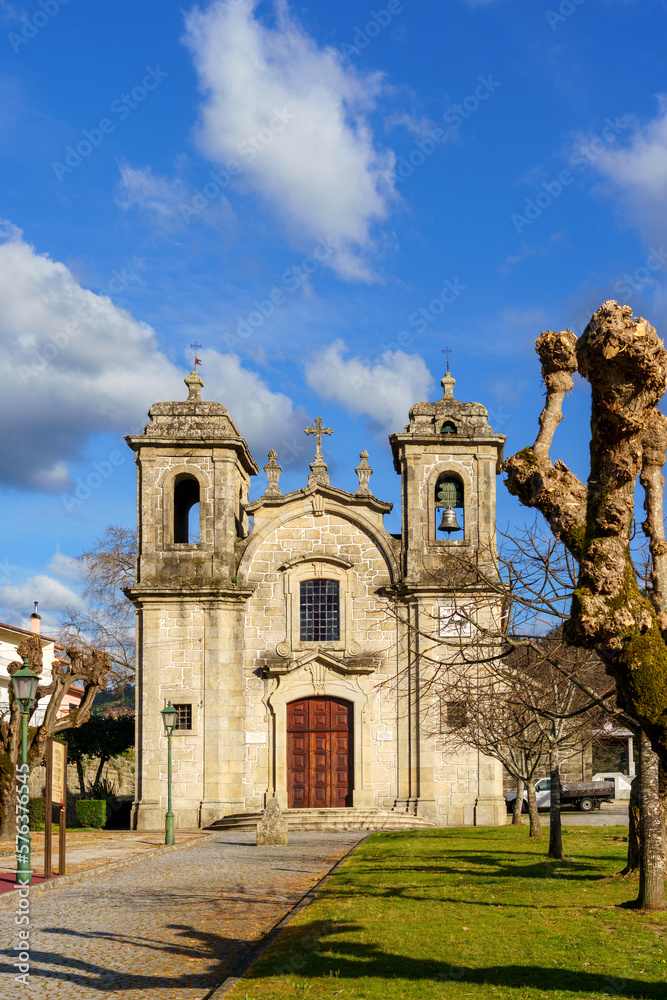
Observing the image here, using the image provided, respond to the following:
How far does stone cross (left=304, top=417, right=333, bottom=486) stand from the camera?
28781 mm

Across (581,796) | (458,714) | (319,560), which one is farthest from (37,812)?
(581,796)

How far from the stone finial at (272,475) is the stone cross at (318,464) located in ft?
3.34

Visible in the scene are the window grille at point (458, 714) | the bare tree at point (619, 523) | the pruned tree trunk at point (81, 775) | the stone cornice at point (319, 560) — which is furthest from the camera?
the pruned tree trunk at point (81, 775)

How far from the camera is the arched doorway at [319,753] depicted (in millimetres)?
27125

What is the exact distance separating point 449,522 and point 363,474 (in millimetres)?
2859

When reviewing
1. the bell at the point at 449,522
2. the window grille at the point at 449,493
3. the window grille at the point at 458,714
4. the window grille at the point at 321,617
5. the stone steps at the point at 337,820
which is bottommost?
the stone steps at the point at 337,820

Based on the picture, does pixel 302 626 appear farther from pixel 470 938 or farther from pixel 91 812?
pixel 470 938

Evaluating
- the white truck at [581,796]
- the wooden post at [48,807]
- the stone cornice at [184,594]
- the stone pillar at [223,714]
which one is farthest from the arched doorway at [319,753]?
the wooden post at [48,807]

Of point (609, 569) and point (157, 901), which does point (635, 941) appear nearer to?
point (609, 569)

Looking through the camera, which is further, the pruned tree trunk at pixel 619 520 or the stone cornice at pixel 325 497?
the stone cornice at pixel 325 497

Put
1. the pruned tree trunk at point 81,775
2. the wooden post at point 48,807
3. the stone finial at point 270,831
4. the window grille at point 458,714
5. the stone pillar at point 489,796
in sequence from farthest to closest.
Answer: the pruned tree trunk at point 81,775 → the stone pillar at point 489,796 → the stone finial at point 270,831 → the window grille at point 458,714 → the wooden post at point 48,807

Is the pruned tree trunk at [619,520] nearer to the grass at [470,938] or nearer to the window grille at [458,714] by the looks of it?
the grass at [470,938]

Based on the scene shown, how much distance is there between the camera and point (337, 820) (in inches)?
1007

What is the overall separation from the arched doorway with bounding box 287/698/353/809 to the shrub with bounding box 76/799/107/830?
6.47 metres
